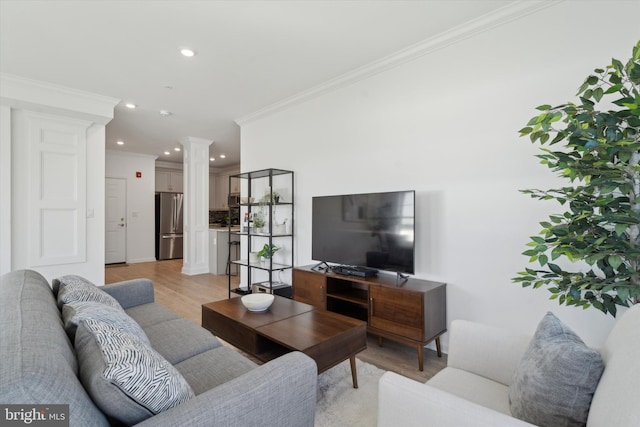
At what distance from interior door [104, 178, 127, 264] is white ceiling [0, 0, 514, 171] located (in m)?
3.92

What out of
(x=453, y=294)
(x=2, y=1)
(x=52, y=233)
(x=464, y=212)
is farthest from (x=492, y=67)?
(x=52, y=233)

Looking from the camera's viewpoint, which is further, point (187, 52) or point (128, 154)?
point (128, 154)

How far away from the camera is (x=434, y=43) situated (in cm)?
262

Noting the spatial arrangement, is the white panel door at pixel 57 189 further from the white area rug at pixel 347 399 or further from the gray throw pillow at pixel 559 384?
the gray throw pillow at pixel 559 384

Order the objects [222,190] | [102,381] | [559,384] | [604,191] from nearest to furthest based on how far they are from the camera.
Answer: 1. [102,381]
2. [559,384]
3. [604,191]
4. [222,190]

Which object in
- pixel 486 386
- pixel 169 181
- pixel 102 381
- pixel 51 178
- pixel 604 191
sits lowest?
pixel 486 386

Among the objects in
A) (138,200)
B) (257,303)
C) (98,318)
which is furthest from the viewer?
(138,200)

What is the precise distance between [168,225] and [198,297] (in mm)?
4165

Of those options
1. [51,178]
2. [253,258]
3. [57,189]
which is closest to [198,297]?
[253,258]

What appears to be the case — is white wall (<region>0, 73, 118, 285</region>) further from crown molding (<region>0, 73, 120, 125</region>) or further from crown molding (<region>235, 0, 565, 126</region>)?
crown molding (<region>235, 0, 565, 126</region>)

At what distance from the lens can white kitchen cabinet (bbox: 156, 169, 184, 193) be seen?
8.34 meters

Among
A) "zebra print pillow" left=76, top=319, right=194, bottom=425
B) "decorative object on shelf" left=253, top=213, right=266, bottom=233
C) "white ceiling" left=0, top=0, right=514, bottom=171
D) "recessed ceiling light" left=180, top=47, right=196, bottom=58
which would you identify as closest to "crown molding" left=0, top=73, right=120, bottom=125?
"white ceiling" left=0, top=0, right=514, bottom=171

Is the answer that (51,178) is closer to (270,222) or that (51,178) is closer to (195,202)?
(195,202)

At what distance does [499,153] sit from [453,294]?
46.2 inches
